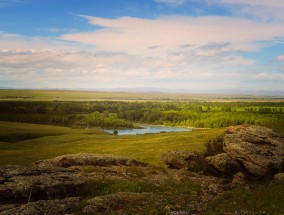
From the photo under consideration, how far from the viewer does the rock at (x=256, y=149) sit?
4147cm

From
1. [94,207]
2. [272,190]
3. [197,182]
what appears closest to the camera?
[94,207]

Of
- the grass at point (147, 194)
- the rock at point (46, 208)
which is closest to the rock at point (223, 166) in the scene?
the grass at point (147, 194)

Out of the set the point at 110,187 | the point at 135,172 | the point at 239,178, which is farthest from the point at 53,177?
the point at 239,178

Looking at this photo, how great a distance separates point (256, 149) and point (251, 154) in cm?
142

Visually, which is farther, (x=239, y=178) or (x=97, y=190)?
(x=239, y=178)

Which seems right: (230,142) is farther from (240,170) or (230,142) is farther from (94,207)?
(94,207)

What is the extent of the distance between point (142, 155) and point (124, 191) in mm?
28249

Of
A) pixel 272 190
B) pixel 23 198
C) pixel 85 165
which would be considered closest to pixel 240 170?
pixel 272 190

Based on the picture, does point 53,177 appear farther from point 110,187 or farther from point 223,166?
point 223,166

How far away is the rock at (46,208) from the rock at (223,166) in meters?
21.1

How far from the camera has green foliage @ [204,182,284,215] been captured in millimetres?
25484

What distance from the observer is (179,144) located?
72.3 metres

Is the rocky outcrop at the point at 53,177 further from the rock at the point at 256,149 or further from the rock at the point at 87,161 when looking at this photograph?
the rock at the point at 256,149

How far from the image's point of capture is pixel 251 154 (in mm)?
43406
